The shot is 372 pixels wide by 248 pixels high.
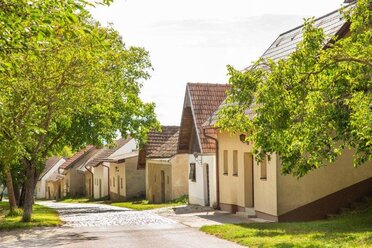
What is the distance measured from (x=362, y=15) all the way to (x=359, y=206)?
33.3 ft

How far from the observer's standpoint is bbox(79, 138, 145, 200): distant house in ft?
171

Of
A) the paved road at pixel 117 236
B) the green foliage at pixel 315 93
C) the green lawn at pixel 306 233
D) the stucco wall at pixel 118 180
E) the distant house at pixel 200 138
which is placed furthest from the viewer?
the stucco wall at pixel 118 180

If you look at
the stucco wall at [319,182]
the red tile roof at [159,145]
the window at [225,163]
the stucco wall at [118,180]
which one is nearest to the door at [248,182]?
the window at [225,163]

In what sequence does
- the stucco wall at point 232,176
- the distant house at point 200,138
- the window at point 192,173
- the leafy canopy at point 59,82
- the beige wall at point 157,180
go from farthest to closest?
the beige wall at point 157,180 < the window at point 192,173 < the distant house at point 200,138 < the stucco wall at point 232,176 < the leafy canopy at point 59,82

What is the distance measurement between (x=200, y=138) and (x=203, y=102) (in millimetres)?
2128

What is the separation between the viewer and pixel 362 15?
13.9m

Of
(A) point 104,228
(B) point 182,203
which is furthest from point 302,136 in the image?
(B) point 182,203

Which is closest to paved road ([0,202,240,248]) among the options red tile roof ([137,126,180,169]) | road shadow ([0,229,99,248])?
road shadow ([0,229,99,248])

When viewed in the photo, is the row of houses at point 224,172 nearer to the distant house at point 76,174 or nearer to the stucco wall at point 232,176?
the stucco wall at point 232,176

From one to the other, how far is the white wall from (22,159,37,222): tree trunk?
9067 mm

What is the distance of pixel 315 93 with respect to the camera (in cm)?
1399

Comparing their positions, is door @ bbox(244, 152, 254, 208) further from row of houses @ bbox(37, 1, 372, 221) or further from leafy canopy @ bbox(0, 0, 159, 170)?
leafy canopy @ bbox(0, 0, 159, 170)

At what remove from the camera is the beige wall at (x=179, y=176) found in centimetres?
3984

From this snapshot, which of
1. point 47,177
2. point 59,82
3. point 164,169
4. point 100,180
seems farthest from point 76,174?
point 59,82
